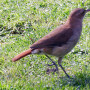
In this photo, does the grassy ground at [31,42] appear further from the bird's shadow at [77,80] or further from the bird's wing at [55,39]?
the bird's wing at [55,39]

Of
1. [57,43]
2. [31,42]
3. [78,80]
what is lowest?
[78,80]

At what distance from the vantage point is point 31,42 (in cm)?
622

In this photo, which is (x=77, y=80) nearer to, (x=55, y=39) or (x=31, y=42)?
(x=55, y=39)

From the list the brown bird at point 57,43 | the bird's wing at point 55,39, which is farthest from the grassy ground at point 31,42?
the bird's wing at point 55,39

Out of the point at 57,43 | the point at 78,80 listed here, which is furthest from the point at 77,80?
the point at 57,43

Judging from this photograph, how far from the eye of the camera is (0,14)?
7770 mm

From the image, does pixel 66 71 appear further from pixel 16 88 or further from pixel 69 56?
pixel 16 88

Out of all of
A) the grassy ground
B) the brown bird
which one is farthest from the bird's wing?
the grassy ground

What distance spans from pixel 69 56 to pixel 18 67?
47.7 inches

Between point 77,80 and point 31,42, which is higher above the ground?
point 31,42

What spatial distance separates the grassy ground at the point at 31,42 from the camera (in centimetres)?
477

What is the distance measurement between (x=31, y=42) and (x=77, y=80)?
1.92 metres

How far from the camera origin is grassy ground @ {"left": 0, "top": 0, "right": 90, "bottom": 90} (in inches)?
188

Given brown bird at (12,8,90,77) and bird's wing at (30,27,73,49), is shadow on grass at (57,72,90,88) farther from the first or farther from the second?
bird's wing at (30,27,73,49)
